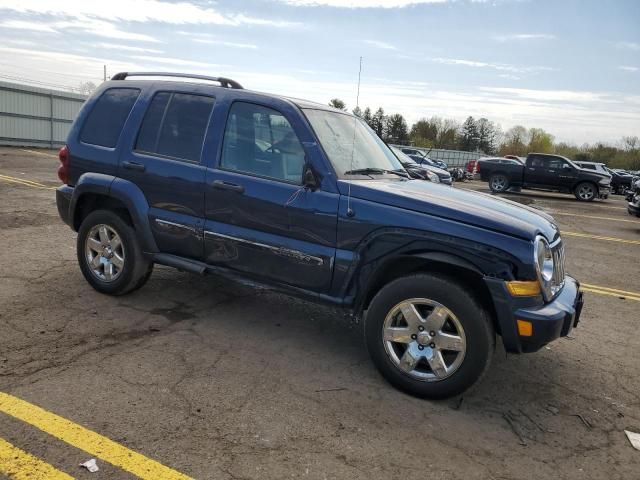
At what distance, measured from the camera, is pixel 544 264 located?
3373mm

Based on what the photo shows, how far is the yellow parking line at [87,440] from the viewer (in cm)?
254

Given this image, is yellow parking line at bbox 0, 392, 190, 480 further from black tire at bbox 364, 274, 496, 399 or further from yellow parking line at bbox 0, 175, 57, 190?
yellow parking line at bbox 0, 175, 57, 190

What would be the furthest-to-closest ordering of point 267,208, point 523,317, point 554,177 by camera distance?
point 554,177 → point 267,208 → point 523,317

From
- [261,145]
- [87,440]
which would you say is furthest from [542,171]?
[87,440]

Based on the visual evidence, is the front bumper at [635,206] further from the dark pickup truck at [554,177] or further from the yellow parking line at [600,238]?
the dark pickup truck at [554,177]

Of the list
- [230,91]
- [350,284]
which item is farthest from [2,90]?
[350,284]

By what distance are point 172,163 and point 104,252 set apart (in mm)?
1137

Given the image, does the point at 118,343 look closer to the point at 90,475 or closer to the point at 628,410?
the point at 90,475

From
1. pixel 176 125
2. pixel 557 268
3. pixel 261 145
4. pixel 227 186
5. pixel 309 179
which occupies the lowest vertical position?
pixel 557 268

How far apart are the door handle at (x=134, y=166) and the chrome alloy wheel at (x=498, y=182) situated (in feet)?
65.2

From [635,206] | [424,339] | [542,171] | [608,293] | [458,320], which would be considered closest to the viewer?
[458,320]

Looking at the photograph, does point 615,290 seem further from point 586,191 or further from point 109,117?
point 586,191

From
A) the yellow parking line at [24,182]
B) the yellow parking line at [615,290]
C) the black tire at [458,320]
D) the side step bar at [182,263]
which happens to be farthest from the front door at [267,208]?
the yellow parking line at [24,182]

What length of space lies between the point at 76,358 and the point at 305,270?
1702 millimetres
